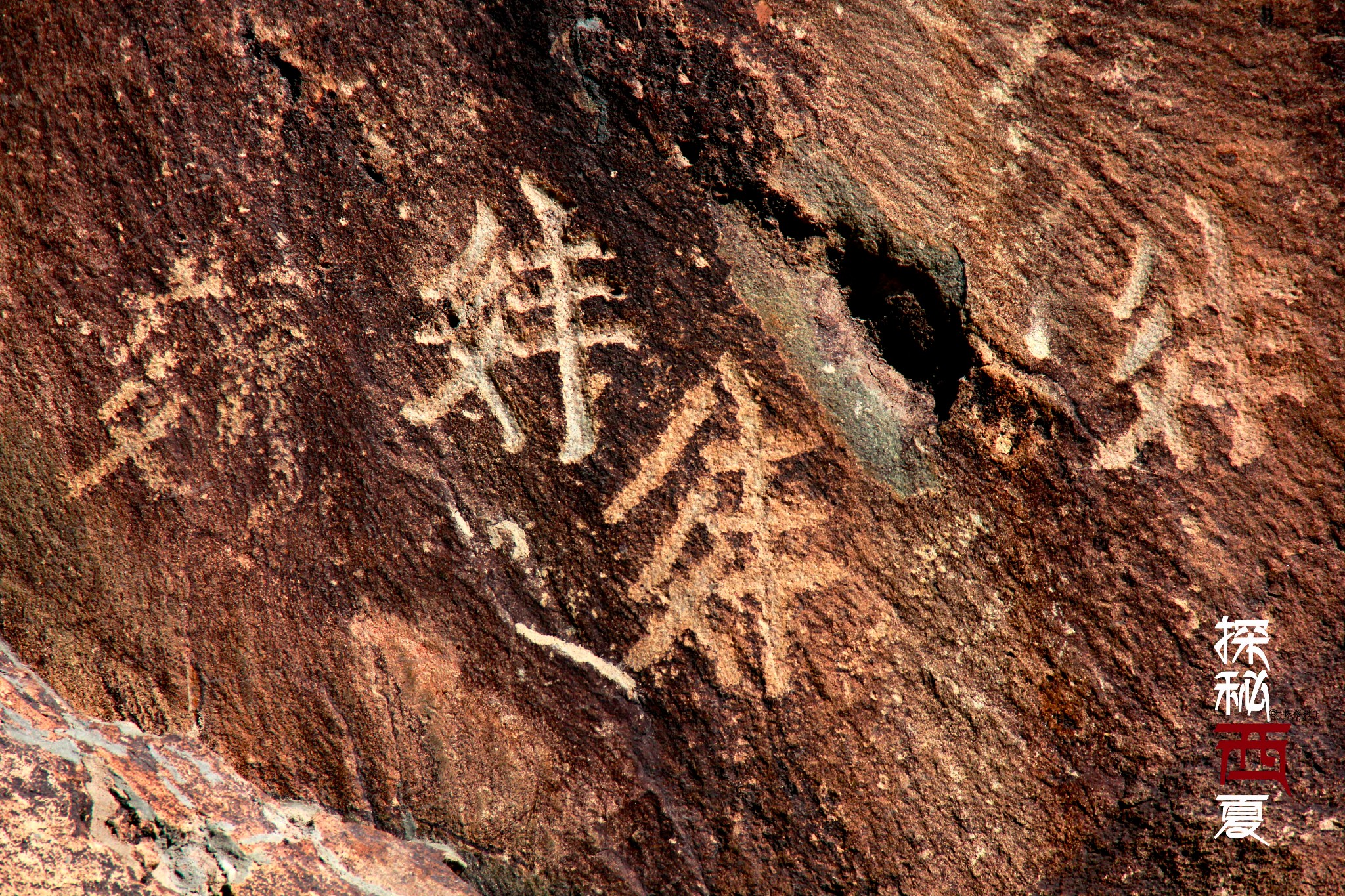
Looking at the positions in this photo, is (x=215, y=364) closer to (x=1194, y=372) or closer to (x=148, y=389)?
(x=148, y=389)

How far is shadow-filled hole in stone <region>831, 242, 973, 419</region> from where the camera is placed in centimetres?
161

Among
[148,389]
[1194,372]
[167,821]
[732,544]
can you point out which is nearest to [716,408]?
[732,544]

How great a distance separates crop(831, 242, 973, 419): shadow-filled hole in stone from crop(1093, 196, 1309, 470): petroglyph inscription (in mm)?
303

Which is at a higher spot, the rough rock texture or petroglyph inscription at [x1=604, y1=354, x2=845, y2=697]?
petroglyph inscription at [x1=604, y1=354, x2=845, y2=697]

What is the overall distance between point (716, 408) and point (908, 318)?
0.44m

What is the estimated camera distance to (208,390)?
5.42ft

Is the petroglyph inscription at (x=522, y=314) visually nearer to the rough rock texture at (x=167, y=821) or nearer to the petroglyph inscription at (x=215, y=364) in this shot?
the petroglyph inscription at (x=215, y=364)

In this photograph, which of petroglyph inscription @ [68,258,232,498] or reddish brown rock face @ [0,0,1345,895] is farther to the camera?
petroglyph inscription @ [68,258,232,498]

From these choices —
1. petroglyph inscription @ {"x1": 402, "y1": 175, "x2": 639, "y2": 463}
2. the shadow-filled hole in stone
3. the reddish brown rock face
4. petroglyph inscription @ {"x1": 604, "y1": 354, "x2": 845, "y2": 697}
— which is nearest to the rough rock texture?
the reddish brown rock face

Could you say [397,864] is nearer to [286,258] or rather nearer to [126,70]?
[286,258]

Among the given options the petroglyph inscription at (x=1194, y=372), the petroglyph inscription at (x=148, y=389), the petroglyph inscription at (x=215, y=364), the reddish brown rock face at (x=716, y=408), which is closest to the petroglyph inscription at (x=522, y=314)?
the reddish brown rock face at (x=716, y=408)

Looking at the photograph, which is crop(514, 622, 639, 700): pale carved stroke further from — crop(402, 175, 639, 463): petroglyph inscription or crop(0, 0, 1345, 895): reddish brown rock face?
crop(402, 175, 639, 463): petroglyph inscription

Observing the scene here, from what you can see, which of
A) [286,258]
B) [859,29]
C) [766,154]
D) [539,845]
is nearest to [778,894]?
[539,845]

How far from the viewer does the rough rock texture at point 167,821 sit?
5.71ft
